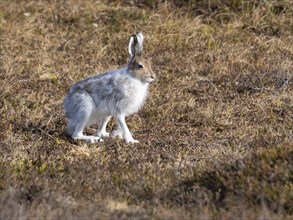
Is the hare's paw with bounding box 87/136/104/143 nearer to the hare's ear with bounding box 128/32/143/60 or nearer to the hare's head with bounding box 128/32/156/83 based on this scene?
the hare's head with bounding box 128/32/156/83

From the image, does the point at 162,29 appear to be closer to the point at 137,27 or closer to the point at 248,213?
the point at 137,27

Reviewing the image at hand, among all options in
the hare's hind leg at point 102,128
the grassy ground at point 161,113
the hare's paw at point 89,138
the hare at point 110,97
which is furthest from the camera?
the hare's hind leg at point 102,128

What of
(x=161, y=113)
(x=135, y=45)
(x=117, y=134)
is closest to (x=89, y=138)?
(x=117, y=134)

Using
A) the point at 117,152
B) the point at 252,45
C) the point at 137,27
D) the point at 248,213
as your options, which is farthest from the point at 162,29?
the point at 248,213

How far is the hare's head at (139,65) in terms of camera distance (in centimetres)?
979

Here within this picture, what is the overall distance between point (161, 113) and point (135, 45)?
1295 mm

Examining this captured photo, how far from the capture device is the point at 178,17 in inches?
580

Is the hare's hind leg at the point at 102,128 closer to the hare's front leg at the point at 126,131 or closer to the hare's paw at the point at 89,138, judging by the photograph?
the hare's paw at the point at 89,138

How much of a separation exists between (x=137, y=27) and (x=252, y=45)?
2.13m

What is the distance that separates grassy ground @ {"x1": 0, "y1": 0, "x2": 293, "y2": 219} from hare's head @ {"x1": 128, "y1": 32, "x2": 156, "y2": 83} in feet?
2.63

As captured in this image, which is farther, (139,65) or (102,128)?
(102,128)

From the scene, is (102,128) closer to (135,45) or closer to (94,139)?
(94,139)

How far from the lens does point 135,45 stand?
10133mm

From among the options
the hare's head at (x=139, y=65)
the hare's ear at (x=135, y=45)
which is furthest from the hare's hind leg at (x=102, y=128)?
the hare's ear at (x=135, y=45)
